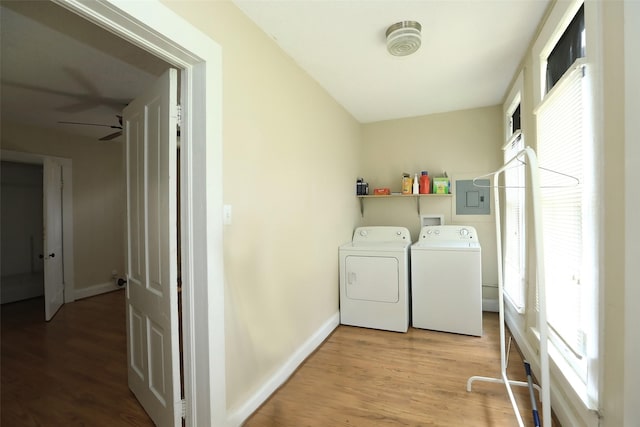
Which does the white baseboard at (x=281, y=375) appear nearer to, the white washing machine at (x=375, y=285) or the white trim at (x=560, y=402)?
the white washing machine at (x=375, y=285)

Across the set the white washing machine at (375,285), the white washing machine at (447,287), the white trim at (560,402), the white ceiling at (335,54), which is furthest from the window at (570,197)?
the white washing machine at (375,285)

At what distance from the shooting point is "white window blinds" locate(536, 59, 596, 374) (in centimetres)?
123

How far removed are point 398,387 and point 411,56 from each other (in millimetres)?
2419

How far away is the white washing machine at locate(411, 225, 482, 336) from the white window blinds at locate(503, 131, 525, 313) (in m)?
0.31

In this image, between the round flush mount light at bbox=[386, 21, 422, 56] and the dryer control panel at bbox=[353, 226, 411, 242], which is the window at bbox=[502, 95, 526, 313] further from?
the round flush mount light at bbox=[386, 21, 422, 56]

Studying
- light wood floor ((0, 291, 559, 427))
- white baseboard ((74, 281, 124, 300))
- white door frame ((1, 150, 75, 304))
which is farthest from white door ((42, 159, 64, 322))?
light wood floor ((0, 291, 559, 427))

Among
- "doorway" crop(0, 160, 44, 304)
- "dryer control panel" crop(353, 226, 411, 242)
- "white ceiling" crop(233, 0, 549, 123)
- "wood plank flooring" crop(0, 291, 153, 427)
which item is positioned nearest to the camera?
"white ceiling" crop(233, 0, 549, 123)

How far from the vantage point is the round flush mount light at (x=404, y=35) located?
1.74 meters

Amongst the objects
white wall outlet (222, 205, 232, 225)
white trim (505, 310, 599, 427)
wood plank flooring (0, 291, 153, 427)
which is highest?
white wall outlet (222, 205, 232, 225)

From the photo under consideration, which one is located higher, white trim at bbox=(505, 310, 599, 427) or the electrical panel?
the electrical panel

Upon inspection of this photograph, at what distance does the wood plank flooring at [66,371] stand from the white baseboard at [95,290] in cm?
54

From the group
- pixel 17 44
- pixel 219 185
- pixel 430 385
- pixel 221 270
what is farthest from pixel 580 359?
pixel 17 44

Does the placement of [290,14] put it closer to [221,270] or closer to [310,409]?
[221,270]

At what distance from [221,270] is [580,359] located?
1841 millimetres
